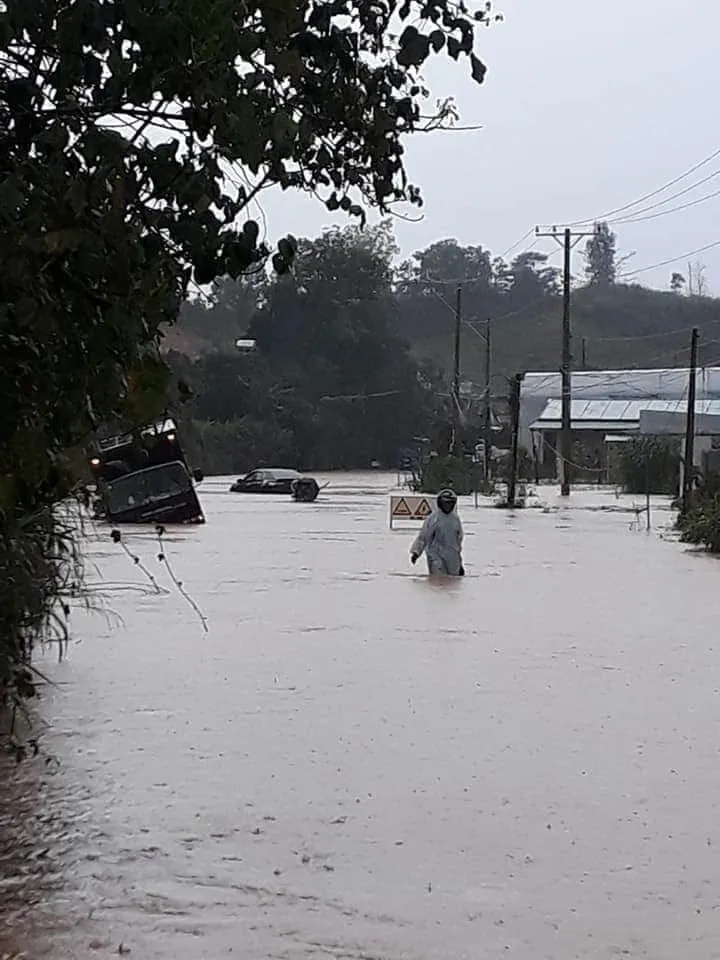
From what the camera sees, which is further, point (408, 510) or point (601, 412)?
point (601, 412)

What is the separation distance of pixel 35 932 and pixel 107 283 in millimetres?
3424

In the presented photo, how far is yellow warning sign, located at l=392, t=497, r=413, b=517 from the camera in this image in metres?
39.9

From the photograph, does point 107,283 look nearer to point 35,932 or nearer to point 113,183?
point 113,183

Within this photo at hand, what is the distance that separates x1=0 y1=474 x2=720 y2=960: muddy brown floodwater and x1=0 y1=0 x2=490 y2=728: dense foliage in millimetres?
2805

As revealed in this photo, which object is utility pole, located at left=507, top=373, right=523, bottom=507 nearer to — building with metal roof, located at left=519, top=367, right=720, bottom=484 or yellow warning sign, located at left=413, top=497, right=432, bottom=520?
yellow warning sign, located at left=413, top=497, right=432, bottom=520

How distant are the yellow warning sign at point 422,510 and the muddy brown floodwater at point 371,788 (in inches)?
746

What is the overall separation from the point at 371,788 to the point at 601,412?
72.8m

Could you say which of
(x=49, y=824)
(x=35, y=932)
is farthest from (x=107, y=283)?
(x=49, y=824)

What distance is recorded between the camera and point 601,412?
81.8 m

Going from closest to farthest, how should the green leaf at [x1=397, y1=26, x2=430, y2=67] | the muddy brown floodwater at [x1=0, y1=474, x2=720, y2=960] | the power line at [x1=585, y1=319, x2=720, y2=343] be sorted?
the green leaf at [x1=397, y1=26, x2=430, y2=67] → the muddy brown floodwater at [x1=0, y1=474, x2=720, y2=960] → the power line at [x1=585, y1=319, x2=720, y2=343]

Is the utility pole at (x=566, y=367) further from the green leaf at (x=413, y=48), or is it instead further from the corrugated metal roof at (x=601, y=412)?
the green leaf at (x=413, y=48)

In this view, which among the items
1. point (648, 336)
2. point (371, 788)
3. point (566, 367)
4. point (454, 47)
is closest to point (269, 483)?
point (566, 367)

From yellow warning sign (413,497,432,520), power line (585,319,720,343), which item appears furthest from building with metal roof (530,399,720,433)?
power line (585,319,720,343)

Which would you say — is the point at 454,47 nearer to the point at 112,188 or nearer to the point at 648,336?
the point at 112,188
